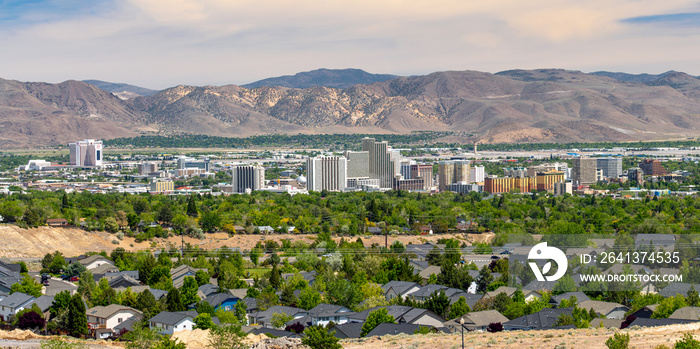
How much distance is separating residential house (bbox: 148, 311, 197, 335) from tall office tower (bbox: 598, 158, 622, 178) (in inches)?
5388

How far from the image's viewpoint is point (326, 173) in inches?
5728

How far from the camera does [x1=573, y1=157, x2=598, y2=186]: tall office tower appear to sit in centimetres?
15312

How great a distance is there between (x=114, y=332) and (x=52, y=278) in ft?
48.4

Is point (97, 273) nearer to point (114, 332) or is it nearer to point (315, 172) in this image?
point (114, 332)

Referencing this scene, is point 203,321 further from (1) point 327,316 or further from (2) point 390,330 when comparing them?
(2) point 390,330

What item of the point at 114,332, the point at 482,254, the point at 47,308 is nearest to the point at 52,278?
the point at 47,308

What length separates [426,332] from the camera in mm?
33094

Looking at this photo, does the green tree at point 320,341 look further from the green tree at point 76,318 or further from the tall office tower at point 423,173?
the tall office tower at point 423,173

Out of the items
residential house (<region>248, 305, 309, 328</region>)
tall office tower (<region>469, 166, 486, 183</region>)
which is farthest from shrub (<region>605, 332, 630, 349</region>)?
tall office tower (<region>469, 166, 486, 183</region>)

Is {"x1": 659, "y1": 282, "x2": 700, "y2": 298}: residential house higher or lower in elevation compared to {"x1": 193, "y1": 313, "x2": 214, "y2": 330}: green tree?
higher

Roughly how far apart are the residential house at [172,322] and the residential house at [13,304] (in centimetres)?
624

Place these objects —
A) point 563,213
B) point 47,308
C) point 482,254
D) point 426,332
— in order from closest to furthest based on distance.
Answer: point 426,332 < point 47,308 < point 482,254 < point 563,213

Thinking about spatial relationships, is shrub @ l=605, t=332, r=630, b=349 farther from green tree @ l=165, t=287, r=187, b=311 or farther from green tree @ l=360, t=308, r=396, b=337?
green tree @ l=165, t=287, r=187, b=311

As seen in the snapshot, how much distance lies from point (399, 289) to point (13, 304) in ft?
58.5
